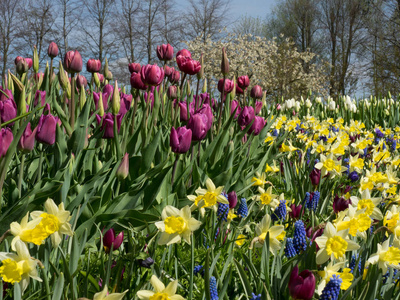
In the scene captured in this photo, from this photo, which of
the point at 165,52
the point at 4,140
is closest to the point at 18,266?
→ the point at 4,140

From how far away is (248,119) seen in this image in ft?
7.78

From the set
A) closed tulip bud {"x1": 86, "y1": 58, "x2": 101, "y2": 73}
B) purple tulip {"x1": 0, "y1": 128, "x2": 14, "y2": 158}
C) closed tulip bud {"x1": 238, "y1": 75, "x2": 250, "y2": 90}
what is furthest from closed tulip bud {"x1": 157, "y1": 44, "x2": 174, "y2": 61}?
purple tulip {"x1": 0, "y1": 128, "x2": 14, "y2": 158}

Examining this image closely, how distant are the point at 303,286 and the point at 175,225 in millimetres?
326

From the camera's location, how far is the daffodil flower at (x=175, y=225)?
973 millimetres

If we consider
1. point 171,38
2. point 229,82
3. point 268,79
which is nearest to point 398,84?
point 268,79

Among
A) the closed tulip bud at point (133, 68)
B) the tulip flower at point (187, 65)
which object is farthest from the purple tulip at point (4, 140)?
the closed tulip bud at point (133, 68)

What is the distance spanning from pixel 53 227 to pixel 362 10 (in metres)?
26.5

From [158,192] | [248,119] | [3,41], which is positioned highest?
Answer: [3,41]

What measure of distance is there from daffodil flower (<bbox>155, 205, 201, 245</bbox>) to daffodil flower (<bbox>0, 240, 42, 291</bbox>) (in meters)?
0.29

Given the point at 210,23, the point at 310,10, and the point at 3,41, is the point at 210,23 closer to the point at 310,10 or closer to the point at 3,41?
the point at 310,10

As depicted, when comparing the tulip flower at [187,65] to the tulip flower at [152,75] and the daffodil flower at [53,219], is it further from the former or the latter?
the daffodil flower at [53,219]

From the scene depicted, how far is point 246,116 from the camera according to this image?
7.73ft

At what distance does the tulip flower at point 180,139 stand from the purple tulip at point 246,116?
84 centimetres

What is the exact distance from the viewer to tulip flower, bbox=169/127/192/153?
155 cm
